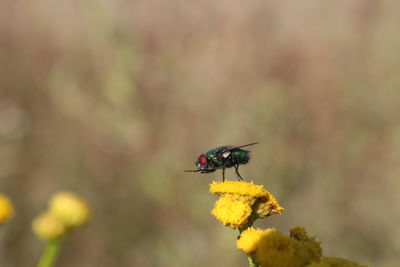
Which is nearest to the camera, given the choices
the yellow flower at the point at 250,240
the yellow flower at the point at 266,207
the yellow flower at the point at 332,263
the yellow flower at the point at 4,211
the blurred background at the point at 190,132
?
the yellow flower at the point at 332,263

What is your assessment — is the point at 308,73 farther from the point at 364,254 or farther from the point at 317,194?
the point at 364,254

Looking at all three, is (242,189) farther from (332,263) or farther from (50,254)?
(50,254)

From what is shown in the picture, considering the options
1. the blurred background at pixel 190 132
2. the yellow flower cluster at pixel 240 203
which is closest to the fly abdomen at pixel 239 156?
the yellow flower cluster at pixel 240 203

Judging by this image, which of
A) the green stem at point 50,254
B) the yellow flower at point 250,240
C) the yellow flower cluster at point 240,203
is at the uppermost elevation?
the yellow flower cluster at point 240,203

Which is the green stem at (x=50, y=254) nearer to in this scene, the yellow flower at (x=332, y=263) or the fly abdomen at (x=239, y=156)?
the yellow flower at (x=332, y=263)

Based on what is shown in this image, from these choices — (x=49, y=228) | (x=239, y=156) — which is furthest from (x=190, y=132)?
(x=49, y=228)

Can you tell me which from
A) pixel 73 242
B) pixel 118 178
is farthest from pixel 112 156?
pixel 73 242
